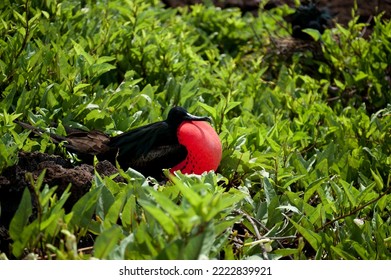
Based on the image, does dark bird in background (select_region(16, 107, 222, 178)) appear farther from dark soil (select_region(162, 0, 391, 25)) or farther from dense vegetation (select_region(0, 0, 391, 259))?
dark soil (select_region(162, 0, 391, 25))

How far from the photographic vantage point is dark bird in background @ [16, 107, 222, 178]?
2.64m

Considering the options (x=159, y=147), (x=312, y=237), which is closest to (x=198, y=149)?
(x=159, y=147)

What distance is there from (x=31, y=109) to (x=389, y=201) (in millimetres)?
1375

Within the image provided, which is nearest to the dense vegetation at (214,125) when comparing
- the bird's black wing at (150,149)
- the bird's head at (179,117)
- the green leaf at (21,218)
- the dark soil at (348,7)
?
the green leaf at (21,218)

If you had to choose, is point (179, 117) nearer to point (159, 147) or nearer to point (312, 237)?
point (159, 147)

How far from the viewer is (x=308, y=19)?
16.8 feet

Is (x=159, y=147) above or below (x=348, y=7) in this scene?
above

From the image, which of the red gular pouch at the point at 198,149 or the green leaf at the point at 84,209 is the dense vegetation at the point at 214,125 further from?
the red gular pouch at the point at 198,149

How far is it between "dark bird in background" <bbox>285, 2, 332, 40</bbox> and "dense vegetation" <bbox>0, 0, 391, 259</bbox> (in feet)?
0.29

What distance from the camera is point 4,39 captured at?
345 centimetres

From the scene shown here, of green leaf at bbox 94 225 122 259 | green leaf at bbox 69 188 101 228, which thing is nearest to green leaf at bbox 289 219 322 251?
green leaf at bbox 69 188 101 228

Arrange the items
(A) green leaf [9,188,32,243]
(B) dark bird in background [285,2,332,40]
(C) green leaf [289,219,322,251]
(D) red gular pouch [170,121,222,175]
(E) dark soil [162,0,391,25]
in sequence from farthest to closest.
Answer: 1. (E) dark soil [162,0,391,25]
2. (B) dark bird in background [285,2,332,40]
3. (D) red gular pouch [170,121,222,175]
4. (C) green leaf [289,219,322,251]
5. (A) green leaf [9,188,32,243]

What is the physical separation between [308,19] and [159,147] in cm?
271

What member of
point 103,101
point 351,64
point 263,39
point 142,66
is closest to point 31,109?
point 103,101
